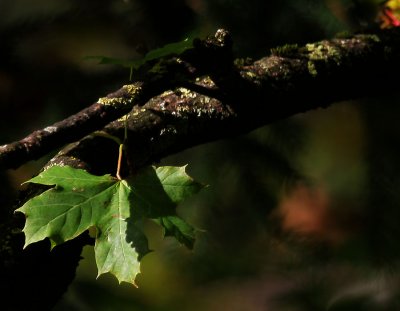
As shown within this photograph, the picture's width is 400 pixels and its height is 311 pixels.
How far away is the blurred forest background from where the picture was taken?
1.74 m

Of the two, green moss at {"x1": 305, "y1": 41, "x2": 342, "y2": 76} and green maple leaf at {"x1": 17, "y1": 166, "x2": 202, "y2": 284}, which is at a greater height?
green moss at {"x1": 305, "y1": 41, "x2": 342, "y2": 76}

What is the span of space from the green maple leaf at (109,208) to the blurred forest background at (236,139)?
29.1 inches

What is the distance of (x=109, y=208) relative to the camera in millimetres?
927

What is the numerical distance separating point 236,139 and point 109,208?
0.92m

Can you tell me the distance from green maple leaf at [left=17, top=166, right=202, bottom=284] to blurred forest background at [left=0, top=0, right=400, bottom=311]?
74cm

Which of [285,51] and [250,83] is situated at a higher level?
[285,51]

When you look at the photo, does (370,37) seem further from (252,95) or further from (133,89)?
(133,89)

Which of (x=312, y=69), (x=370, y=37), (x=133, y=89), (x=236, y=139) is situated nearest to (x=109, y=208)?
(x=133, y=89)

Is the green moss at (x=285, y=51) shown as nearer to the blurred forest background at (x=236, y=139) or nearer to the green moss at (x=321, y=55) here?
the green moss at (x=321, y=55)

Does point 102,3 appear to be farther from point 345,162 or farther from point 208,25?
point 345,162

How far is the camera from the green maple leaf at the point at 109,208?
2.90 ft

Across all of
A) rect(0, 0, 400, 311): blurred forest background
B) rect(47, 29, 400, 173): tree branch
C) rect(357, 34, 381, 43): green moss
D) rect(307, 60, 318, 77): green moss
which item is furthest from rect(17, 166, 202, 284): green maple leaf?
rect(0, 0, 400, 311): blurred forest background

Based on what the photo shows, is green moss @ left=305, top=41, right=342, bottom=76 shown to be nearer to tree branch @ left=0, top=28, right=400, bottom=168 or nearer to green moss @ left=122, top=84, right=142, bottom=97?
tree branch @ left=0, top=28, right=400, bottom=168

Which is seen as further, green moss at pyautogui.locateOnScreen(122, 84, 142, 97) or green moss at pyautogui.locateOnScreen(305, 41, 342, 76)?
green moss at pyautogui.locateOnScreen(305, 41, 342, 76)
